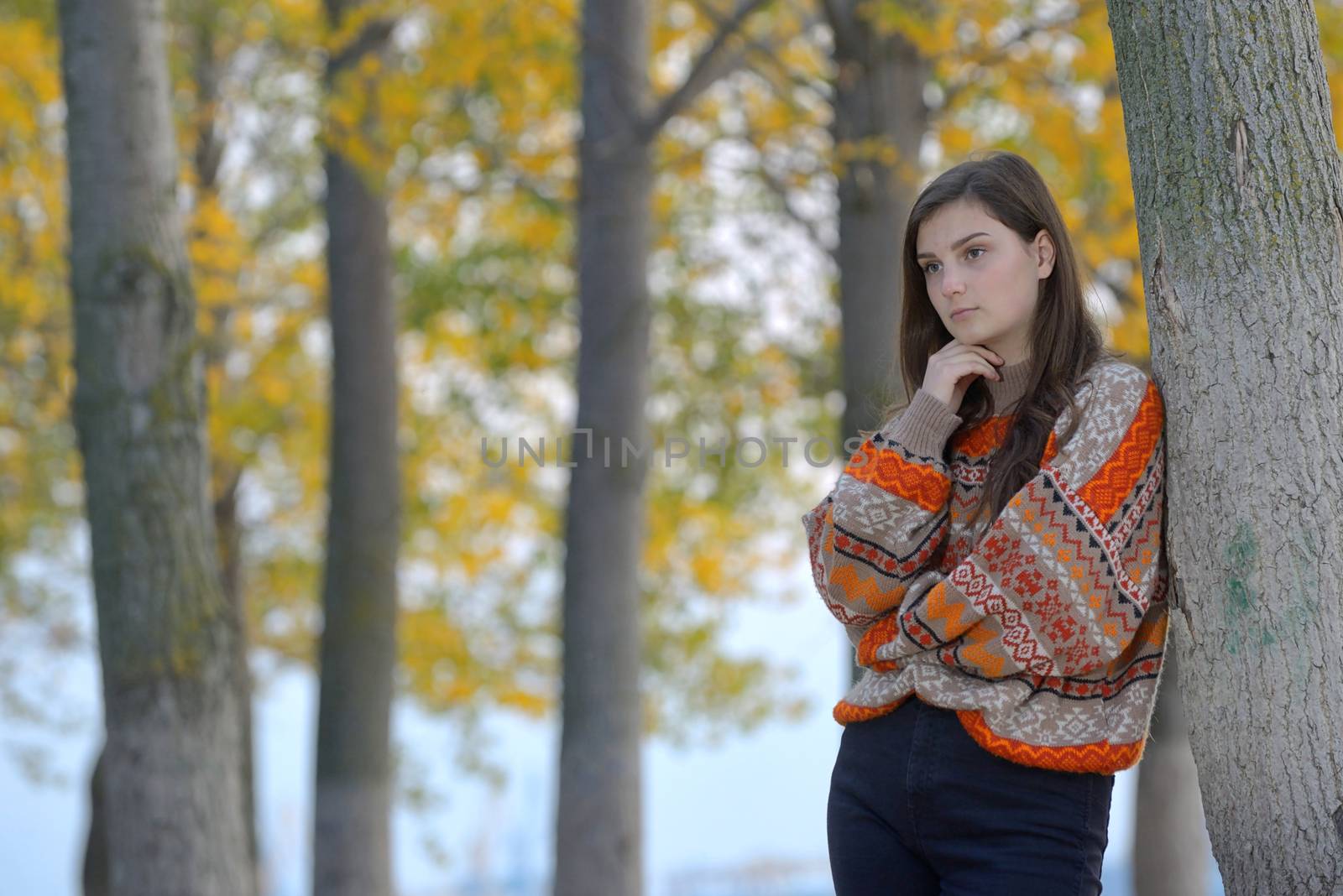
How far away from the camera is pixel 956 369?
2.40m

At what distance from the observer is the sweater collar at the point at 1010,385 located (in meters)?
2.44

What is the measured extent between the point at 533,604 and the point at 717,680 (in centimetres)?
189

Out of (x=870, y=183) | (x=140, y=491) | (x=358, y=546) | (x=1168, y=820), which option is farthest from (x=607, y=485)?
(x=1168, y=820)

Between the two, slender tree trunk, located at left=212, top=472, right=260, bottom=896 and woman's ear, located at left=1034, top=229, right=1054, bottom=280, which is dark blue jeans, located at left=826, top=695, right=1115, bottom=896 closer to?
woman's ear, located at left=1034, top=229, right=1054, bottom=280

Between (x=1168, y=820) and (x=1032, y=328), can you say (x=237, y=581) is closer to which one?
(x=1168, y=820)

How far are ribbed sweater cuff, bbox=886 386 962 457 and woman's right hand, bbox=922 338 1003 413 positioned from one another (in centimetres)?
1

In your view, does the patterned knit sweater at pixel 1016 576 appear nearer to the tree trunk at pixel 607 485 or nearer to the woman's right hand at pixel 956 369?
the woman's right hand at pixel 956 369

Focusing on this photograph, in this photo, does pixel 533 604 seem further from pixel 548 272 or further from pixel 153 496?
pixel 153 496

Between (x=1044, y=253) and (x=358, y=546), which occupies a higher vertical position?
(x=1044, y=253)

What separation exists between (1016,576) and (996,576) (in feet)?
0.11

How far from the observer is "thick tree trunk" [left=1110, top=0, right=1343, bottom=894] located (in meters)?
2.19

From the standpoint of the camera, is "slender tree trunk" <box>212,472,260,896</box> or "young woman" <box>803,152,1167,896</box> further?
"slender tree trunk" <box>212,472,260,896</box>

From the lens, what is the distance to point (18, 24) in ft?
33.4

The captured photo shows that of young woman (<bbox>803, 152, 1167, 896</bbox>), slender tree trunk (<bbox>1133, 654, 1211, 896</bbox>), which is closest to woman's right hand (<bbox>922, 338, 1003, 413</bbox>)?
young woman (<bbox>803, 152, 1167, 896</bbox>)
